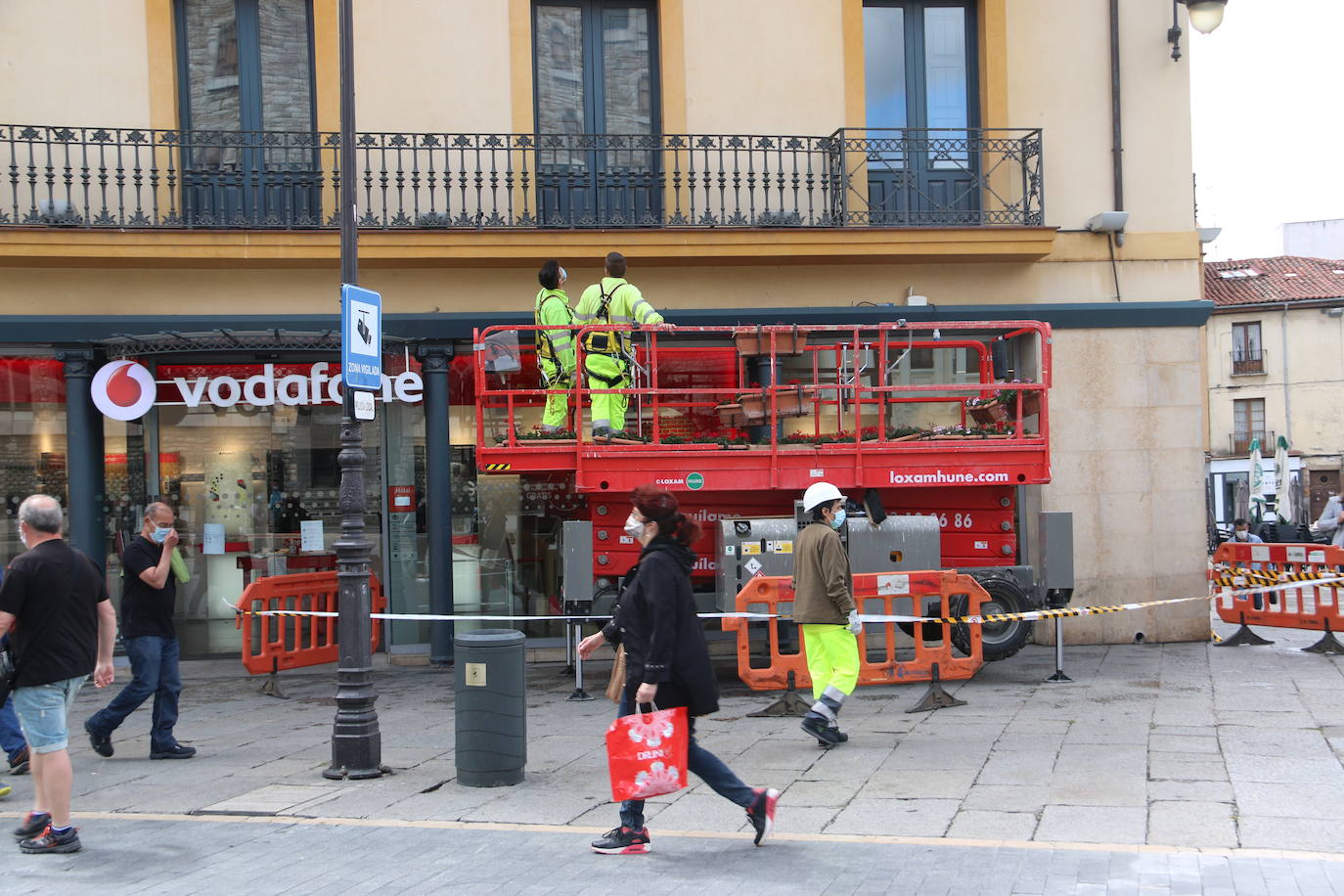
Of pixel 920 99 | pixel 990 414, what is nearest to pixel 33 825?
pixel 990 414

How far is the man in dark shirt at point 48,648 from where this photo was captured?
251 inches

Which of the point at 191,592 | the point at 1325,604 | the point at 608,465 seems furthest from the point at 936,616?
the point at 191,592

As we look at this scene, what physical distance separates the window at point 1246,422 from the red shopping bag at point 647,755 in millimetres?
51791

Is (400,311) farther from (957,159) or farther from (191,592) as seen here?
(957,159)

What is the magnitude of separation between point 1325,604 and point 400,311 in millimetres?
10428

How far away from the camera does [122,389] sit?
13.1 metres

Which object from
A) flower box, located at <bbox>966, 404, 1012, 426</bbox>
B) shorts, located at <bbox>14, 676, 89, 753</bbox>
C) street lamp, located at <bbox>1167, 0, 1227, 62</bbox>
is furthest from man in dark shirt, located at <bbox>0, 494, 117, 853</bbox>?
street lamp, located at <bbox>1167, 0, 1227, 62</bbox>

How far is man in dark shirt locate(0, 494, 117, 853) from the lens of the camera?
251 inches

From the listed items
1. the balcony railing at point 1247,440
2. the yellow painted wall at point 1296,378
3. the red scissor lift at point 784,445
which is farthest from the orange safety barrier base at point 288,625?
the balcony railing at point 1247,440

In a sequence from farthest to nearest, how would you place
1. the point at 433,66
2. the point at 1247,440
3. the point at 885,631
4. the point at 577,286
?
the point at 1247,440, the point at 577,286, the point at 433,66, the point at 885,631

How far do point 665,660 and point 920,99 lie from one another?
997 cm

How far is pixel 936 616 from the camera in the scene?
36.6 feet

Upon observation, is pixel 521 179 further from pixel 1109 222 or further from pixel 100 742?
pixel 100 742

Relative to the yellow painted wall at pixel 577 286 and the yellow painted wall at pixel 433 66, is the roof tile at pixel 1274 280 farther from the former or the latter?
the yellow painted wall at pixel 433 66
